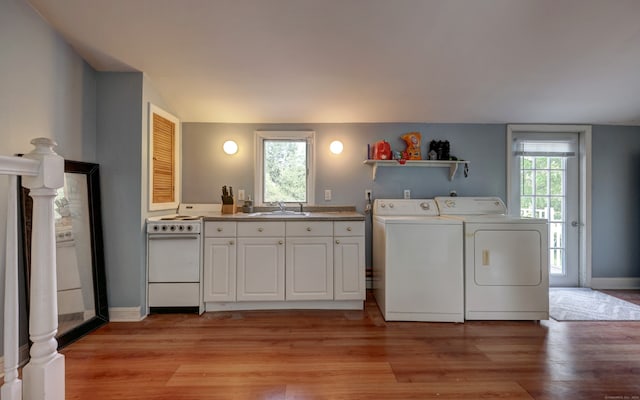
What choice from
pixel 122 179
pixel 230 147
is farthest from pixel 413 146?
pixel 122 179

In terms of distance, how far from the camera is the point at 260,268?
2.79 metres

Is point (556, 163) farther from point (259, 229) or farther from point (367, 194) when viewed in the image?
point (259, 229)

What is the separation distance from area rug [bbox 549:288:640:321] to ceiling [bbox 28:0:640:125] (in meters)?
1.96

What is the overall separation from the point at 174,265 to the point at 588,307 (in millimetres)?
3917

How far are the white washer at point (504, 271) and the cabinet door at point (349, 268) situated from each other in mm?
909

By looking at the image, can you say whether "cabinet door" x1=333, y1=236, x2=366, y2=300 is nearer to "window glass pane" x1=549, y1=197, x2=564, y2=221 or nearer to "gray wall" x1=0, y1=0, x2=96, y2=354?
"gray wall" x1=0, y1=0, x2=96, y2=354

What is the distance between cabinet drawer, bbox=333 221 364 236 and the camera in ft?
9.27

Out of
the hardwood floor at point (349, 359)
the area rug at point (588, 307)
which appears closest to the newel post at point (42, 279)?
the hardwood floor at point (349, 359)

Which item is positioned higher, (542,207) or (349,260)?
(542,207)

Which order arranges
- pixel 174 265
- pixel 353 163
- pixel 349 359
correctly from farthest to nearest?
pixel 353 163 < pixel 174 265 < pixel 349 359

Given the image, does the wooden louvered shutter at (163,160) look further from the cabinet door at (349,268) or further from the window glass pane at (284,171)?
the cabinet door at (349,268)

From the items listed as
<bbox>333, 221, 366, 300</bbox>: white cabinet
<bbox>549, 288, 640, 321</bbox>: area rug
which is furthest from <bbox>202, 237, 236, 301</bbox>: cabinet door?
<bbox>549, 288, 640, 321</bbox>: area rug

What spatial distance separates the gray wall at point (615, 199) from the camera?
354cm

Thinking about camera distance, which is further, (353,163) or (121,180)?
(353,163)
